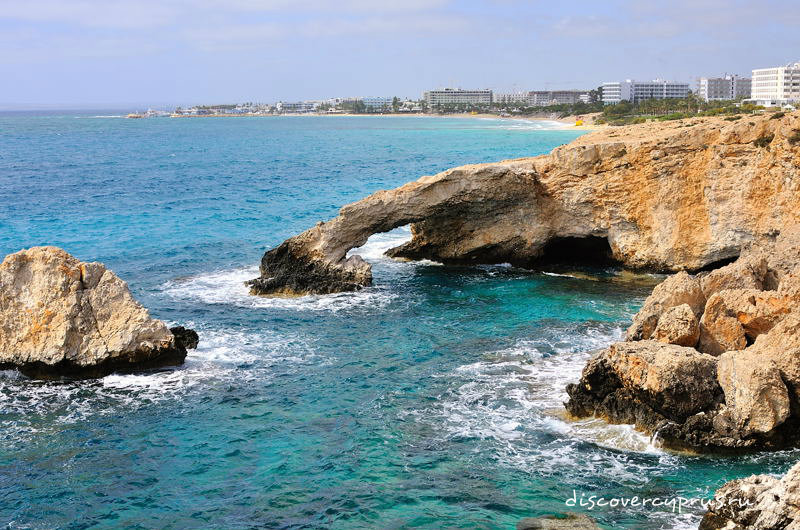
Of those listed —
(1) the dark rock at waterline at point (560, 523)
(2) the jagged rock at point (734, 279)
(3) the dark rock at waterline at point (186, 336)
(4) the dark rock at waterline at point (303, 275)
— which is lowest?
(1) the dark rock at waterline at point (560, 523)

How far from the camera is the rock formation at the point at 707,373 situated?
1480 cm

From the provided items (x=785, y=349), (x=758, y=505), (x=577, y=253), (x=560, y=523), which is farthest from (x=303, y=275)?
(x=758, y=505)

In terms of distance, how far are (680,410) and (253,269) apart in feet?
67.7

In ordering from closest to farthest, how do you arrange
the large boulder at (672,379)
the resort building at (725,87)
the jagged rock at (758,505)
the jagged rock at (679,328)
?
the jagged rock at (758,505) → the large boulder at (672,379) → the jagged rock at (679,328) → the resort building at (725,87)

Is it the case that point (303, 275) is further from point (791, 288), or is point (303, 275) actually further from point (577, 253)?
point (791, 288)

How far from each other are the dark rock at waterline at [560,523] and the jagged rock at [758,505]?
1727mm

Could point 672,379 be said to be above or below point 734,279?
below

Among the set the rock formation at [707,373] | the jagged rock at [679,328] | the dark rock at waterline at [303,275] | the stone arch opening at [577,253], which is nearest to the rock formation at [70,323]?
the dark rock at waterline at [303,275]

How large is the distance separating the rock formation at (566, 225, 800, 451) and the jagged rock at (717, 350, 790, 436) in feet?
0.06

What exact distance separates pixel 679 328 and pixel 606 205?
37.9ft

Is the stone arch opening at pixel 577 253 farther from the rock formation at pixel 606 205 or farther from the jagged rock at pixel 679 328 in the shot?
the jagged rock at pixel 679 328

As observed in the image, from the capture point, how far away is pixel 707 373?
1546 cm

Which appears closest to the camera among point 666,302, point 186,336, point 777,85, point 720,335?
point 720,335

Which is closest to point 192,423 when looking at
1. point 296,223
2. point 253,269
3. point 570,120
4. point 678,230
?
point 253,269
